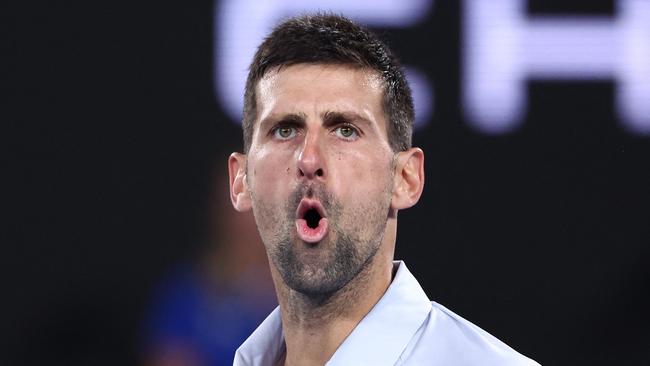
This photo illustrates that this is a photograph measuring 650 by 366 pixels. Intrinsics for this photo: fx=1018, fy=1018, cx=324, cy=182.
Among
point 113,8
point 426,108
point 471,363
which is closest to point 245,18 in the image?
point 113,8

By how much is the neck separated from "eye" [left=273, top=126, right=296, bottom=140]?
276mm

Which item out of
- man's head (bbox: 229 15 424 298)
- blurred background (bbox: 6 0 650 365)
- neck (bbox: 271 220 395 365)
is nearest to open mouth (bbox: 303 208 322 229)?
man's head (bbox: 229 15 424 298)

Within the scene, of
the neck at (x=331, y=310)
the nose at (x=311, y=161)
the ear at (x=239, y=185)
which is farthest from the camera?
the ear at (x=239, y=185)

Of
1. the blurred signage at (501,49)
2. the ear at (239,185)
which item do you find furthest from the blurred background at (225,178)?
the ear at (239,185)

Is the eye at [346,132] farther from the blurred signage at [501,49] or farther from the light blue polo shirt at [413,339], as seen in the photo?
the blurred signage at [501,49]

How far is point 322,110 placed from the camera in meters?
2.02

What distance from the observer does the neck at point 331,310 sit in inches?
80.7

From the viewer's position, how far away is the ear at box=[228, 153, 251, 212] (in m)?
2.21

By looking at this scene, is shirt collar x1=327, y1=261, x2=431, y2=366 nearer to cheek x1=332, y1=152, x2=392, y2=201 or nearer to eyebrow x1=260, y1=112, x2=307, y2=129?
cheek x1=332, y1=152, x2=392, y2=201

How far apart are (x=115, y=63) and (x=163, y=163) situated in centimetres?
37

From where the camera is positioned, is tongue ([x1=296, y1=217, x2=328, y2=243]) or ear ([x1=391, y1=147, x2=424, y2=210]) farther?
ear ([x1=391, y1=147, x2=424, y2=210])

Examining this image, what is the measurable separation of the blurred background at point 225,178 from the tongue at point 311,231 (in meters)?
1.33

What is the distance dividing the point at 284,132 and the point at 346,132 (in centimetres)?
13

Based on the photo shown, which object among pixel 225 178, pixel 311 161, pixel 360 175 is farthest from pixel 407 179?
pixel 225 178
